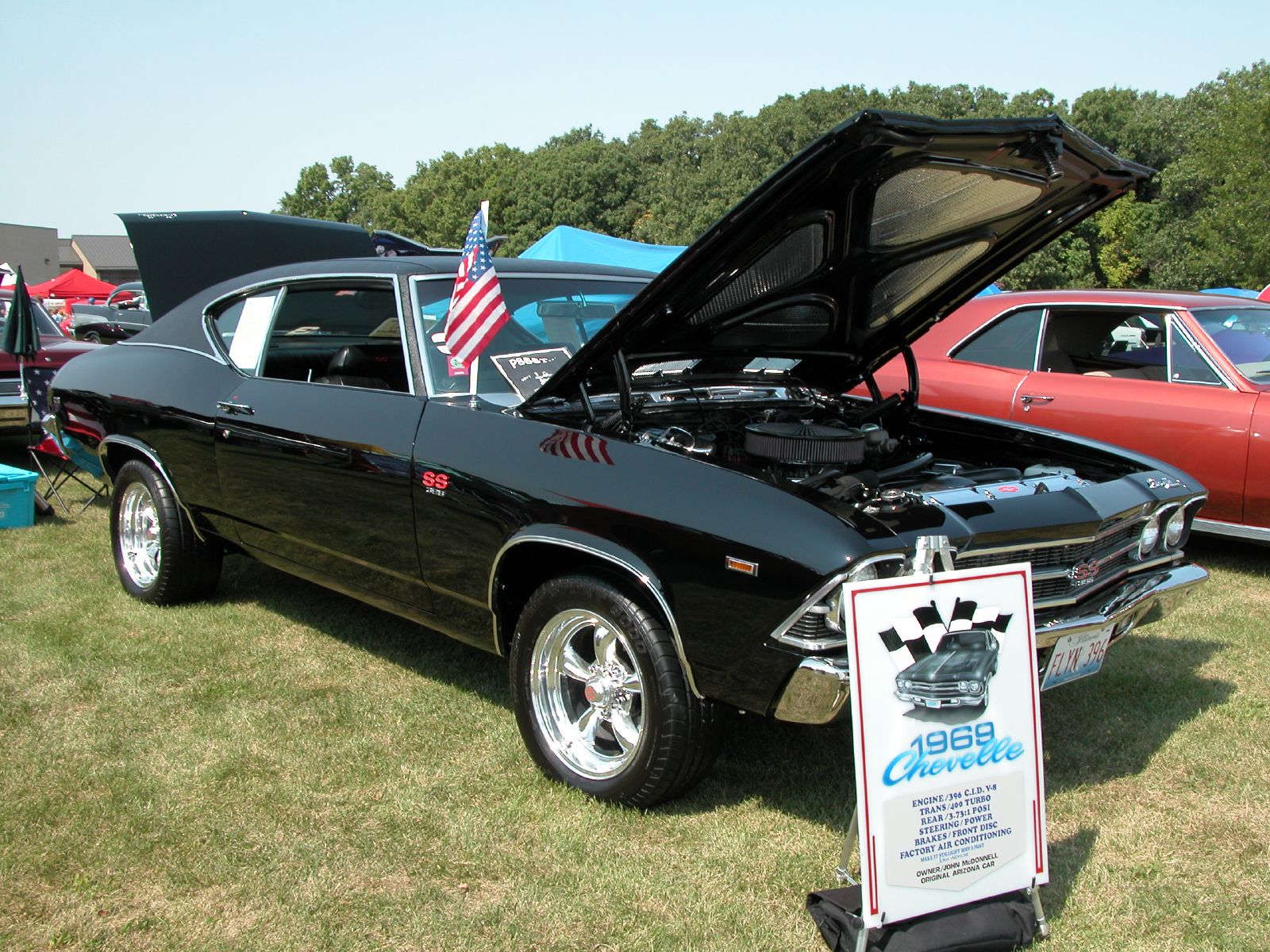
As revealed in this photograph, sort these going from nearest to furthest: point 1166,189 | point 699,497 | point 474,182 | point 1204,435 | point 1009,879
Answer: point 1009,879, point 699,497, point 1204,435, point 1166,189, point 474,182

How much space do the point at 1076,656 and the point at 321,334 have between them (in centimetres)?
345

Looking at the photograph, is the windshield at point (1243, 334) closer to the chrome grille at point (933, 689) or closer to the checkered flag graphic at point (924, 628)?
the checkered flag graphic at point (924, 628)

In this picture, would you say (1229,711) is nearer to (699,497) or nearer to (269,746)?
(699,497)

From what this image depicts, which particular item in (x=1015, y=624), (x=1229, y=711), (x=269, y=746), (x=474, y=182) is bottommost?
(x=1229, y=711)

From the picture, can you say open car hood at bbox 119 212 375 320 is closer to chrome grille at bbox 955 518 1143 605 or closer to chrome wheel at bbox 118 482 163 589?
chrome wheel at bbox 118 482 163 589

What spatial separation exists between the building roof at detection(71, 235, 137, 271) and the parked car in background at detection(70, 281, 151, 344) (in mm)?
71665

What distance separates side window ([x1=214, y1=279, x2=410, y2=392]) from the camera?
392 cm

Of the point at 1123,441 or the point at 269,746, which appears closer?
the point at 269,746

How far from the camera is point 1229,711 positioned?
388cm

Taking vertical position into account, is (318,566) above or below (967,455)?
below

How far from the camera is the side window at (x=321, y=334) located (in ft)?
12.9

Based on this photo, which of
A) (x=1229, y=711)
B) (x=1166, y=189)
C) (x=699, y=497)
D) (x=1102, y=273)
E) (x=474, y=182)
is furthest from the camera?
(x=474, y=182)

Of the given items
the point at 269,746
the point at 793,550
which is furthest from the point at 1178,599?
the point at 269,746

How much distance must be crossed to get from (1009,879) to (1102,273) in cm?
5034
